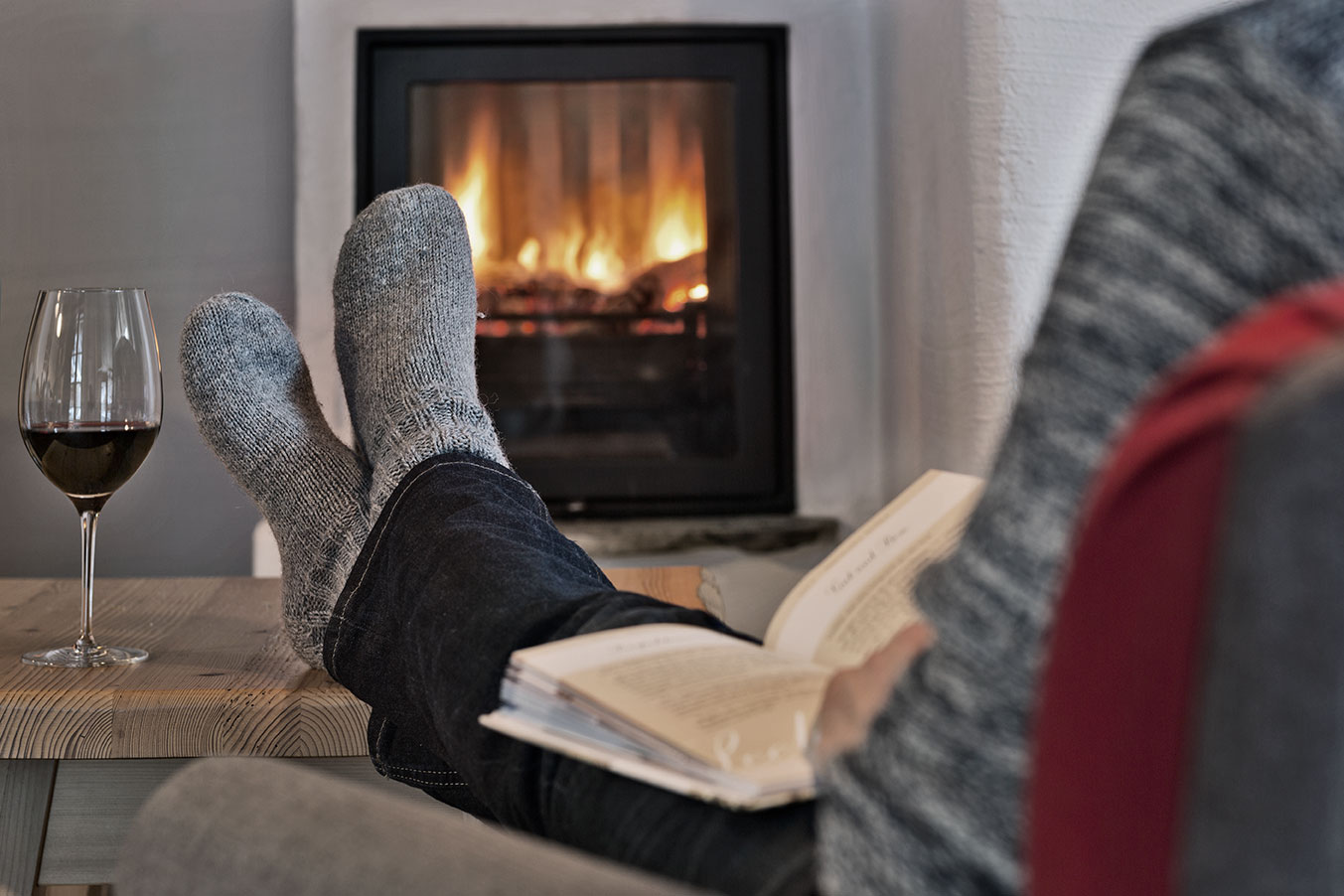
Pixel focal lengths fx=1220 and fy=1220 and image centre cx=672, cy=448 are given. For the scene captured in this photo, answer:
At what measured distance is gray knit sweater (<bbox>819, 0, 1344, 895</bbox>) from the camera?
0.24 meters

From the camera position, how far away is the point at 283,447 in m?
0.86

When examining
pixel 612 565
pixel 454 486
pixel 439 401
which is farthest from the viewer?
pixel 612 565

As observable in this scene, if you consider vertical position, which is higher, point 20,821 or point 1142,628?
point 1142,628

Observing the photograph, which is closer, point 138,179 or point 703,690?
point 703,690

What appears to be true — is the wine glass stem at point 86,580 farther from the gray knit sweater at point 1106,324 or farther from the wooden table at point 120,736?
the gray knit sweater at point 1106,324

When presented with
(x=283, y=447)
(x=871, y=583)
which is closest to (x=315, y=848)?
(x=871, y=583)

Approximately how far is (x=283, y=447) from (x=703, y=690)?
0.52 meters

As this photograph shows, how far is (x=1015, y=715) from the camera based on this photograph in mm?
261

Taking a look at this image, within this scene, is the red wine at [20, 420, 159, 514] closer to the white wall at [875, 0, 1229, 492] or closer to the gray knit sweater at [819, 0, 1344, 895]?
the gray knit sweater at [819, 0, 1344, 895]

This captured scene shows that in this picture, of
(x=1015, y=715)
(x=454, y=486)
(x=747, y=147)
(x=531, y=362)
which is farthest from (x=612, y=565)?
(x=1015, y=715)

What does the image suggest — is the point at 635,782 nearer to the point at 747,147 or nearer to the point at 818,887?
the point at 818,887

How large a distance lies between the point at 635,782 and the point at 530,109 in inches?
58.7

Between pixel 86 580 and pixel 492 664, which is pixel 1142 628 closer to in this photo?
A: pixel 492 664

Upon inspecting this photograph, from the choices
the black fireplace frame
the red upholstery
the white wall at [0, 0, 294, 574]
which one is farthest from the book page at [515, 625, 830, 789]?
the white wall at [0, 0, 294, 574]
